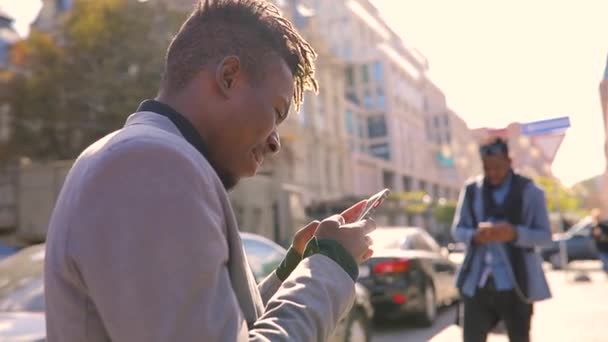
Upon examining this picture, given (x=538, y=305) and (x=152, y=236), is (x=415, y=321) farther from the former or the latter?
(x=152, y=236)

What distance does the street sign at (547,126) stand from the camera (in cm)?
374

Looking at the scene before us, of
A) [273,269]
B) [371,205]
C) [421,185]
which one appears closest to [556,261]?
[273,269]

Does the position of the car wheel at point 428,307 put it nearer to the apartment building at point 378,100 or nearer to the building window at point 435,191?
the apartment building at point 378,100

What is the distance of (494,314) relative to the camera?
4156 mm

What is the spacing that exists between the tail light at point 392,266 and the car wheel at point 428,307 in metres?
0.56

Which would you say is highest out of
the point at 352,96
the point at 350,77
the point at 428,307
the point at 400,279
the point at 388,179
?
the point at 350,77

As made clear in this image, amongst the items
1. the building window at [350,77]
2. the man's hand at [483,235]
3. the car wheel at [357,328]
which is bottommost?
the car wheel at [357,328]

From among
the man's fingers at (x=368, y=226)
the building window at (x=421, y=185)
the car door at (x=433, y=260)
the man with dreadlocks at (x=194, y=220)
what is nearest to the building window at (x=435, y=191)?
the building window at (x=421, y=185)

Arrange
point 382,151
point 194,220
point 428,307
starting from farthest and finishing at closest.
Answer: point 382,151 → point 428,307 → point 194,220

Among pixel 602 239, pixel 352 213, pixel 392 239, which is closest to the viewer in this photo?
pixel 352 213

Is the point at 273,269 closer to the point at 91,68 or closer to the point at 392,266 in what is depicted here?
the point at 392,266

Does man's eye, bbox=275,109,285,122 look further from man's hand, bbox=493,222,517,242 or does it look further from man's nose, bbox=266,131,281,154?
man's hand, bbox=493,222,517,242

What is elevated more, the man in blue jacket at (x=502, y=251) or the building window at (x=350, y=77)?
the building window at (x=350, y=77)

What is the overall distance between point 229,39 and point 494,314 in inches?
128
